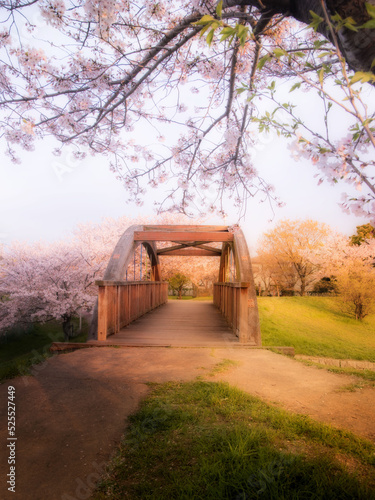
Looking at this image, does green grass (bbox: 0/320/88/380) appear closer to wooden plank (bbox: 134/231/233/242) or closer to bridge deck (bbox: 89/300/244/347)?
bridge deck (bbox: 89/300/244/347)

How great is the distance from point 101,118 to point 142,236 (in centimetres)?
508

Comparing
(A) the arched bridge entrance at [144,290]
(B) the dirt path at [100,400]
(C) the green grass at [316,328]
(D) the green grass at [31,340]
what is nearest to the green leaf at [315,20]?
(B) the dirt path at [100,400]

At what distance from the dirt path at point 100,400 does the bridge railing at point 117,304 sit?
0.99 m

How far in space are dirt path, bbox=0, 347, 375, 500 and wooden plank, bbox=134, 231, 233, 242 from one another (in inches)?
157

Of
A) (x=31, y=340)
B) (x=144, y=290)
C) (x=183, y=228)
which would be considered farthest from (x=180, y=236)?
(x=31, y=340)

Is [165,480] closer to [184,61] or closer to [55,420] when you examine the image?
[55,420]

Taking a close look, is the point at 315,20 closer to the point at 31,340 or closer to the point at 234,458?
the point at 234,458

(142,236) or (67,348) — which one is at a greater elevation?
(142,236)

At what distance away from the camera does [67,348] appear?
5805 millimetres

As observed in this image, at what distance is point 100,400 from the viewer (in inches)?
122

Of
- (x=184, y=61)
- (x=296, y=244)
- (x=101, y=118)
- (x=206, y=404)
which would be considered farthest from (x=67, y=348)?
(x=296, y=244)

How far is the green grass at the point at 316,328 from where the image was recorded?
1256cm

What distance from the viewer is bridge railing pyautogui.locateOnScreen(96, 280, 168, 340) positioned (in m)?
6.23

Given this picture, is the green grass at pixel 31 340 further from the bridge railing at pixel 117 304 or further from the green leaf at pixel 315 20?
the green leaf at pixel 315 20
